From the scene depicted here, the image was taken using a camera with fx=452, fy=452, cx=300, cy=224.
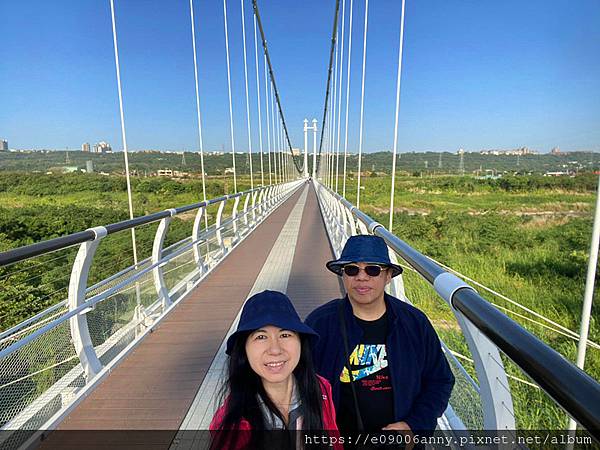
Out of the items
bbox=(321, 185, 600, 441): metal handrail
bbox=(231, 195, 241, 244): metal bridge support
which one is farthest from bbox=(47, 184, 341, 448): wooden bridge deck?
bbox=(231, 195, 241, 244): metal bridge support

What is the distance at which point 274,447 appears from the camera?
1090mm

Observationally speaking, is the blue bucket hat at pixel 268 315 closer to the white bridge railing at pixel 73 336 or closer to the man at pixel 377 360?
the man at pixel 377 360

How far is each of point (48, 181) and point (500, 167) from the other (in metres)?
35.7

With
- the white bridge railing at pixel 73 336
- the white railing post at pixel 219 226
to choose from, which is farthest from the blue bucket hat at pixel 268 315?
the white railing post at pixel 219 226

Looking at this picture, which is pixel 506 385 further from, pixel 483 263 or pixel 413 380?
pixel 483 263

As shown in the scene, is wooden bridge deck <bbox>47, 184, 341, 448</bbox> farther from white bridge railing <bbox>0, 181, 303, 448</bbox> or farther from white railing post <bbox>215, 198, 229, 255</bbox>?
white railing post <bbox>215, 198, 229, 255</bbox>

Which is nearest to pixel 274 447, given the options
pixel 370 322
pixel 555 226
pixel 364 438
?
pixel 364 438

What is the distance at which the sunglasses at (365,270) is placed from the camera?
4.79 ft

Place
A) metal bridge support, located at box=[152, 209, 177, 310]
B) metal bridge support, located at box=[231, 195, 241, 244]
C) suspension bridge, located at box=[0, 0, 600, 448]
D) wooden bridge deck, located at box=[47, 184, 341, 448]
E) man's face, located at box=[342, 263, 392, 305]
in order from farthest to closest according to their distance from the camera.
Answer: metal bridge support, located at box=[231, 195, 241, 244] → metal bridge support, located at box=[152, 209, 177, 310] → wooden bridge deck, located at box=[47, 184, 341, 448] → man's face, located at box=[342, 263, 392, 305] → suspension bridge, located at box=[0, 0, 600, 448]

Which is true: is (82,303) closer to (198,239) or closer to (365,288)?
(365,288)

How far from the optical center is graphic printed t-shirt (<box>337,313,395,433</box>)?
4.50 ft

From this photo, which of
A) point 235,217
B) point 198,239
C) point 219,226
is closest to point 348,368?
point 198,239

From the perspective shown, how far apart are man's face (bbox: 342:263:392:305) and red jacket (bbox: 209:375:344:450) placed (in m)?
0.31

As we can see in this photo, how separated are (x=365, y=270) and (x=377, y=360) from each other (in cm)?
28
